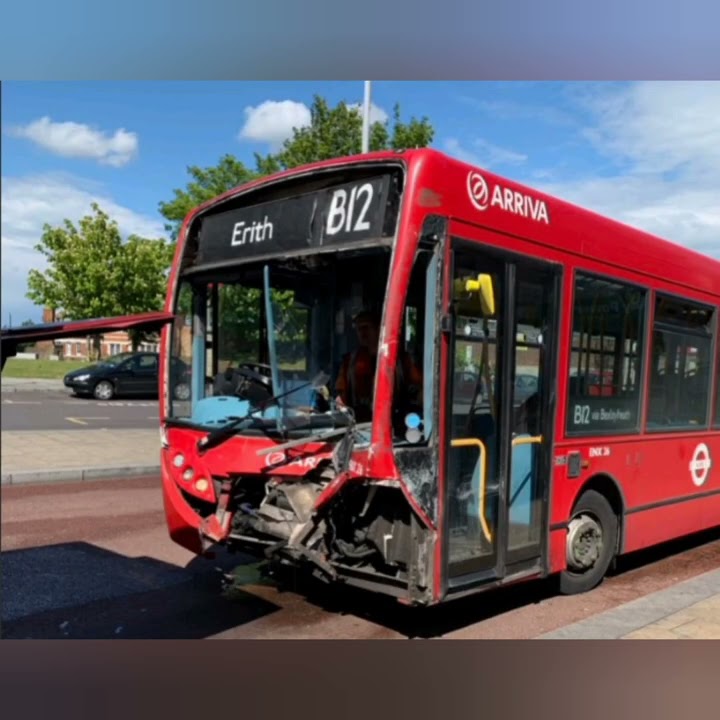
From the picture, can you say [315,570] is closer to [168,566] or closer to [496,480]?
[496,480]

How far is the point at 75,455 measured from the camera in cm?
1173

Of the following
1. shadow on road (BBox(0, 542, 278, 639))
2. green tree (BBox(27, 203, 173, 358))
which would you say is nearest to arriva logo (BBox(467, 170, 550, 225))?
shadow on road (BBox(0, 542, 278, 639))

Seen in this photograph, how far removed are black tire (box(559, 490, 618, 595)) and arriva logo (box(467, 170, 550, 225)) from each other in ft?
7.33

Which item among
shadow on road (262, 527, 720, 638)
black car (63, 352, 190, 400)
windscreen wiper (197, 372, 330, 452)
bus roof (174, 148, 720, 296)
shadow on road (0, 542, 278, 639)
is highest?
bus roof (174, 148, 720, 296)

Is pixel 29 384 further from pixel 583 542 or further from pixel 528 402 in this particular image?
pixel 528 402

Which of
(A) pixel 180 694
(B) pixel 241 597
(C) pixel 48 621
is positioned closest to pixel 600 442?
(B) pixel 241 597

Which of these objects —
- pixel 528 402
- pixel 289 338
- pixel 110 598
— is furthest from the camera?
pixel 110 598

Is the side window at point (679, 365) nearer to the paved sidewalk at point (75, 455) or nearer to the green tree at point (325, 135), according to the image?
the paved sidewalk at point (75, 455)

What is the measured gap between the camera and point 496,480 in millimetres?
5020

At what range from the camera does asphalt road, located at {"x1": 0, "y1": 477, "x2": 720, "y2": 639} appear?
522 cm

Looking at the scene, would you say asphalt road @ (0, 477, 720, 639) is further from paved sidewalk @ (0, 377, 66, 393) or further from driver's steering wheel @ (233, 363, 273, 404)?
paved sidewalk @ (0, 377, 66, 393)

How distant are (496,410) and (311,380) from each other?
1402 mm

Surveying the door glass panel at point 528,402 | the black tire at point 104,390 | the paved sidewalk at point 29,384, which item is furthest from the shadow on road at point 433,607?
the paved sidewalk at point 29,384

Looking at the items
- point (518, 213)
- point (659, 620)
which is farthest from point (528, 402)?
point (659, 620)
